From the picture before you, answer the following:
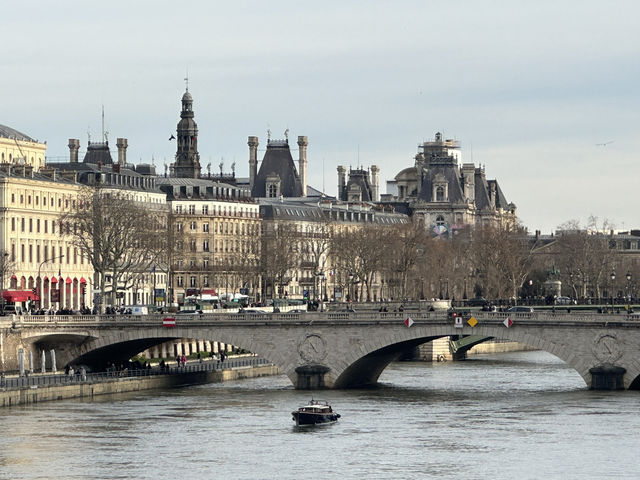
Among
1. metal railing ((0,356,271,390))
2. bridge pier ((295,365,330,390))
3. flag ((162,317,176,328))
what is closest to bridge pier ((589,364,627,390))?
bridge pier ((295,365,330,390))

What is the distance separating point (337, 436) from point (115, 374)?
26.6 meters

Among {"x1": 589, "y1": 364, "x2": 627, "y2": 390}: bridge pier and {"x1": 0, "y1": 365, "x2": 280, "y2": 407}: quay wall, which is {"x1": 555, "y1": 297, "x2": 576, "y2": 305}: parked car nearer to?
{"x1": 0, "y1": 365, "x2": 280, "y2": 407}: quay wall

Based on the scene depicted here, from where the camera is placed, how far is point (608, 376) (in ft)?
377

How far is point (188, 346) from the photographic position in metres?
152

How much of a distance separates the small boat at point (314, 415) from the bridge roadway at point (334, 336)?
16.4 meters

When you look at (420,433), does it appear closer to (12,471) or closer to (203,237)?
(12,471)

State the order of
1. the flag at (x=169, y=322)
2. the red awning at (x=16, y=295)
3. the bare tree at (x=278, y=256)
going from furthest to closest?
the bare tree at (x=278, y=256) → the red awning at (x=16, y=295) → the flag at (x=169, y=322)

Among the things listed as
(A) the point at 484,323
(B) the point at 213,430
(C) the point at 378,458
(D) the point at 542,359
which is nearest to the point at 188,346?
(D) the point at 542,359

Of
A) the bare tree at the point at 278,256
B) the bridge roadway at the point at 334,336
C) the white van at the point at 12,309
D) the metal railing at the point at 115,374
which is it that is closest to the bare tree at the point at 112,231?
the white van at the point at 12,309

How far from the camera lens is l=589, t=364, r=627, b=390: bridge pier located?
115m

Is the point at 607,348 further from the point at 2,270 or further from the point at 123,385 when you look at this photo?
the point at 2,270

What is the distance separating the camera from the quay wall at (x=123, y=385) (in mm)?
110250

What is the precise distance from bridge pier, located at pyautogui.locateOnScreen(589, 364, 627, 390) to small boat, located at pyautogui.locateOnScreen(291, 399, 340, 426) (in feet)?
59.1

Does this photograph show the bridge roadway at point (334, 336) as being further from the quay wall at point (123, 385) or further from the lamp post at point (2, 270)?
the lamp post at point (2, 270)
